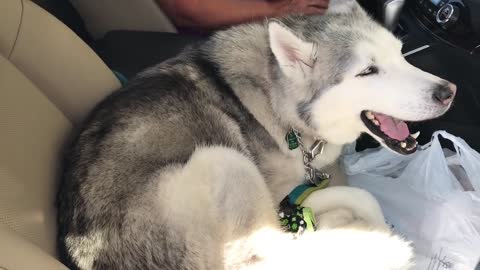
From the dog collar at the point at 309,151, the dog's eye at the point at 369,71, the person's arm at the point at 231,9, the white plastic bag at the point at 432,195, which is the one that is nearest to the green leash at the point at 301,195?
the dog collar at the point at 309,151

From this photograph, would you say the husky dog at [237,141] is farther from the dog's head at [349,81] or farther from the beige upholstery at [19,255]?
the beige upholstery at [19,255]

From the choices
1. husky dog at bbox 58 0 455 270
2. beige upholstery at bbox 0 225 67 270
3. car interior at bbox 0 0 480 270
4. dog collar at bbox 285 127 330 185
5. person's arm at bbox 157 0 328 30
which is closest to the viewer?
beige upholstery at bbox 0 225 67 270

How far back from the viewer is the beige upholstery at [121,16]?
8.42 ft

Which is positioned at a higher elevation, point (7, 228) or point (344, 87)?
point (7, 228)

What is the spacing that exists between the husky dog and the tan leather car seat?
0.30 feet

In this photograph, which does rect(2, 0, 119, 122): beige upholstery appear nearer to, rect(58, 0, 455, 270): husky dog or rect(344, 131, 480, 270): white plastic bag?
rect(58, 0, 455, 270): husky dog

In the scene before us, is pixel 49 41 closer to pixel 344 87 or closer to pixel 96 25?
pixel 96 25

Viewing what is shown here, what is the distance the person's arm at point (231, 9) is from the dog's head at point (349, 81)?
379mm

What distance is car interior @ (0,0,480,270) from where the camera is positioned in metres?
1.51

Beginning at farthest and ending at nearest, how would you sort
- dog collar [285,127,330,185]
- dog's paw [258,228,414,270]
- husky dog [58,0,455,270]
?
dog collar [285,127,330,185], dog's paw [258,228,414,270], husky dog [58,0,455,270]

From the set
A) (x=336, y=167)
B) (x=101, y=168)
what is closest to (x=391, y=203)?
(x=336, y=167)

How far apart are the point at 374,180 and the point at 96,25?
169cm

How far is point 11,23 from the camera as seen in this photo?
72.8 inches

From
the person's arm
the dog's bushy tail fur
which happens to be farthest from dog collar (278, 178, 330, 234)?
the person's arm
